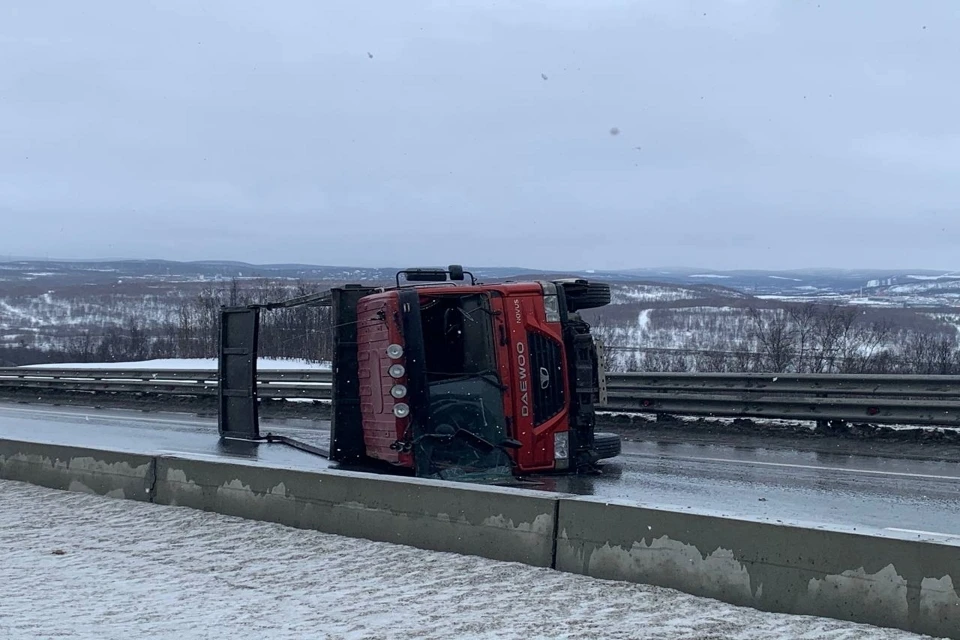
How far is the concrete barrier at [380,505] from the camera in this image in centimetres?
676

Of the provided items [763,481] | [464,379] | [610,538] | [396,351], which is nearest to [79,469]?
[396,351]

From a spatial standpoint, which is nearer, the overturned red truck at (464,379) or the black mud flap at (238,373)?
the overturned red truck at (464,379)

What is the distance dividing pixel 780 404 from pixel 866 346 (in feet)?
28.4

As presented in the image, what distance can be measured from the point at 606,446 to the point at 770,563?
4931 millimetres

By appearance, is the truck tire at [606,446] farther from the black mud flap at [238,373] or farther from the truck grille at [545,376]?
the black mud flap at [238,373]

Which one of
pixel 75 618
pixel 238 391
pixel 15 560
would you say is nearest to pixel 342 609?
pixel 75 618

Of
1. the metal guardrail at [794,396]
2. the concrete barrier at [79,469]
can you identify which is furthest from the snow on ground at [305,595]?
the metal guardrail at [794,396]

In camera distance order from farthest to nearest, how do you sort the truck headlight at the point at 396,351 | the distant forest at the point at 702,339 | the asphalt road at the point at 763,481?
1. the distant forest at the point at 702,339
2. the truck headlight at the point at 396,351
3. the asphalt road at the point at 763,481

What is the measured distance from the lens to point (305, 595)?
243 inches

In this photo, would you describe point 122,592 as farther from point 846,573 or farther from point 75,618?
point 846,573

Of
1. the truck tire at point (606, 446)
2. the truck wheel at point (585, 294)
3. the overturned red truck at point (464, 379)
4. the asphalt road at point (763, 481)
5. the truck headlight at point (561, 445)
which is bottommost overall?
the asphalt road at point (763, 481)

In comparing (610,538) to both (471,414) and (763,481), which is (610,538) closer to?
(471,414)

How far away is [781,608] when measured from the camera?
5.57 m

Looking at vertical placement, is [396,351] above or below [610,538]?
above
